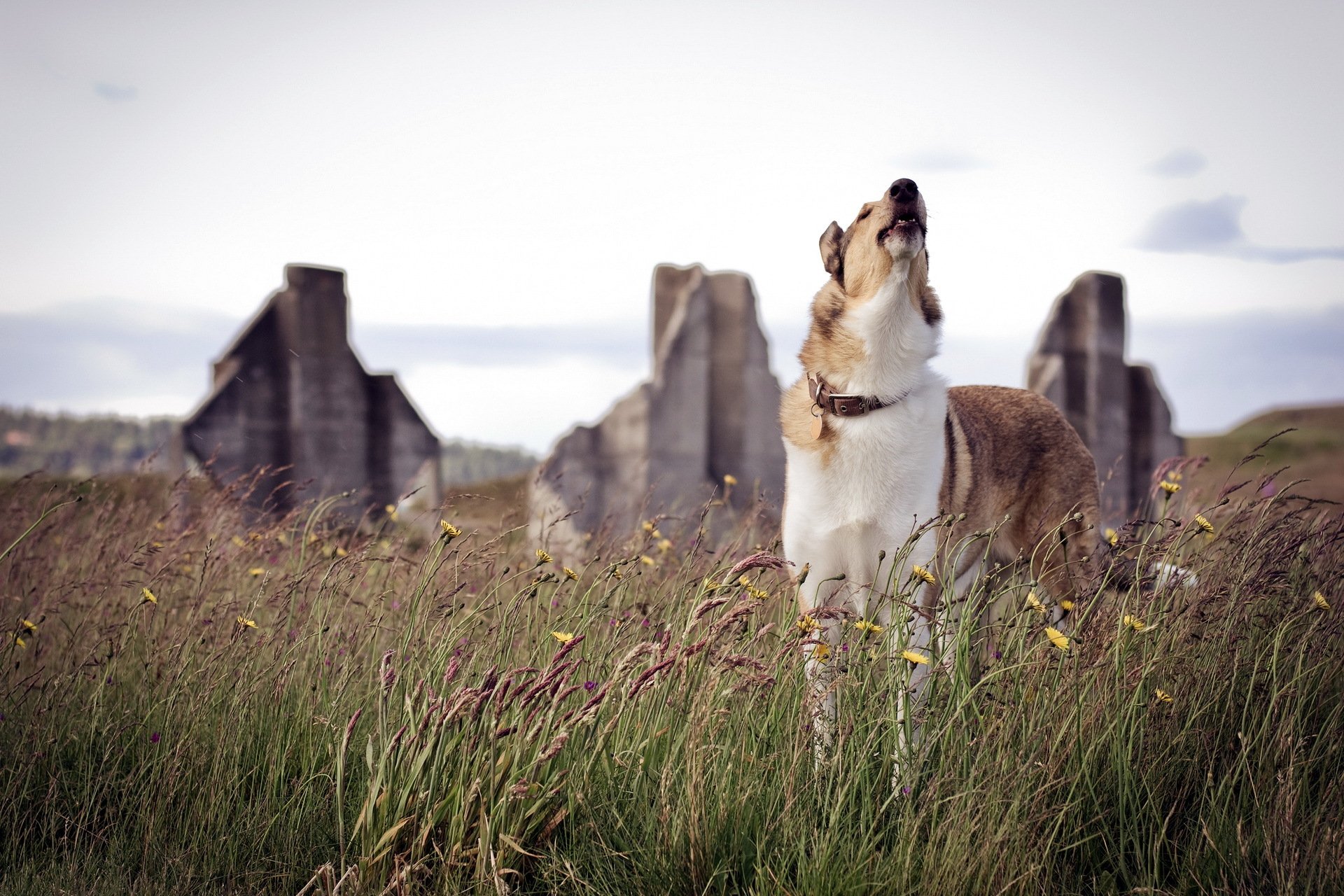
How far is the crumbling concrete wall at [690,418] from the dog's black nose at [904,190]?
664 cm

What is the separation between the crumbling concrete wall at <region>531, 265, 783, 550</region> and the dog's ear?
6.16m

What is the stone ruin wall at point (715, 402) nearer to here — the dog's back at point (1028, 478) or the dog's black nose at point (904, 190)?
the dog's back at point (1028, 478)

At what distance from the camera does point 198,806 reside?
3.32 m

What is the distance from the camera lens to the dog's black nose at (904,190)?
3980 mm

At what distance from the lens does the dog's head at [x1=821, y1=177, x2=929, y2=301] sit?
13.1 ft

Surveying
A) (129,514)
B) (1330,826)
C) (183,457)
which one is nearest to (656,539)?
(129,514)

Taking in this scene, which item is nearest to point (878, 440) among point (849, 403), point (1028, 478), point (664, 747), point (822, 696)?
point (849, 403)

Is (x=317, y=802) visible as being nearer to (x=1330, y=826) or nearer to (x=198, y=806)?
(x=198, y=806)

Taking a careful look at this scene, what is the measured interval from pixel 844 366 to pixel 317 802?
254 centimetres

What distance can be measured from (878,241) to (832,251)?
1.00 ft

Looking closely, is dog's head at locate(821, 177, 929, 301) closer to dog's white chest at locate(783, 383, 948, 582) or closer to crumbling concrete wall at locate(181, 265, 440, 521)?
dog's white chest at locate(783, 383, 948, 582)

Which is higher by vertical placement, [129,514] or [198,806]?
[129,514]

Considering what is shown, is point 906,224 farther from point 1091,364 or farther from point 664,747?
point 1091,364

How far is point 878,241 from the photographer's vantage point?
4.11 meters
